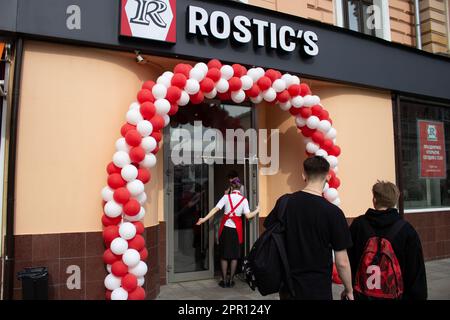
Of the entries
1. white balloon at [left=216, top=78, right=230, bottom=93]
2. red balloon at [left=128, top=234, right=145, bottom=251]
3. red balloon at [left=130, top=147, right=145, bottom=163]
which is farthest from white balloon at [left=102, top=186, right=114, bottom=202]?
white balloon at [left=216, top=78, right=230, bottom=93]

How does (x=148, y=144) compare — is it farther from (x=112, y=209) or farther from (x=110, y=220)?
(x=110, y=220)

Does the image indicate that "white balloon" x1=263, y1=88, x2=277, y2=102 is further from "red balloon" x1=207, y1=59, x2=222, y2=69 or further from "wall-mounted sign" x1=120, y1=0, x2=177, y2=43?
"wall-mounted sign" x1=120, y1=0, x2=177, y2=43

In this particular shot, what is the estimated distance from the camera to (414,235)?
103 inches

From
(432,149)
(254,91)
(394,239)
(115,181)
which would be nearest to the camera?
(394,239)

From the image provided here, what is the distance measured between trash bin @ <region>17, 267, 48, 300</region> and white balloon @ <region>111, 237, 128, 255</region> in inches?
29.4

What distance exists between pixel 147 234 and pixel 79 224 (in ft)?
3.15

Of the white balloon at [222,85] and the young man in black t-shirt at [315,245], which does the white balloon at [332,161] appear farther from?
the young man in black t-shirt at [315,245]

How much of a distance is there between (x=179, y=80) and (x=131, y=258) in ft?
7.14

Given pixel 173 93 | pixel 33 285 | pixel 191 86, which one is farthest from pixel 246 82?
pixel 33 285

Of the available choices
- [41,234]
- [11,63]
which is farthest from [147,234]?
[11,63]

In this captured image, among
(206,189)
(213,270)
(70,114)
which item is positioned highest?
(70,114)

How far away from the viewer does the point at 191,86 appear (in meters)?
4.87

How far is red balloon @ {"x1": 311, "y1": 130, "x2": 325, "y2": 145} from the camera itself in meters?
5.96

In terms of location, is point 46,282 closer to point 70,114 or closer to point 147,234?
point 147,234
